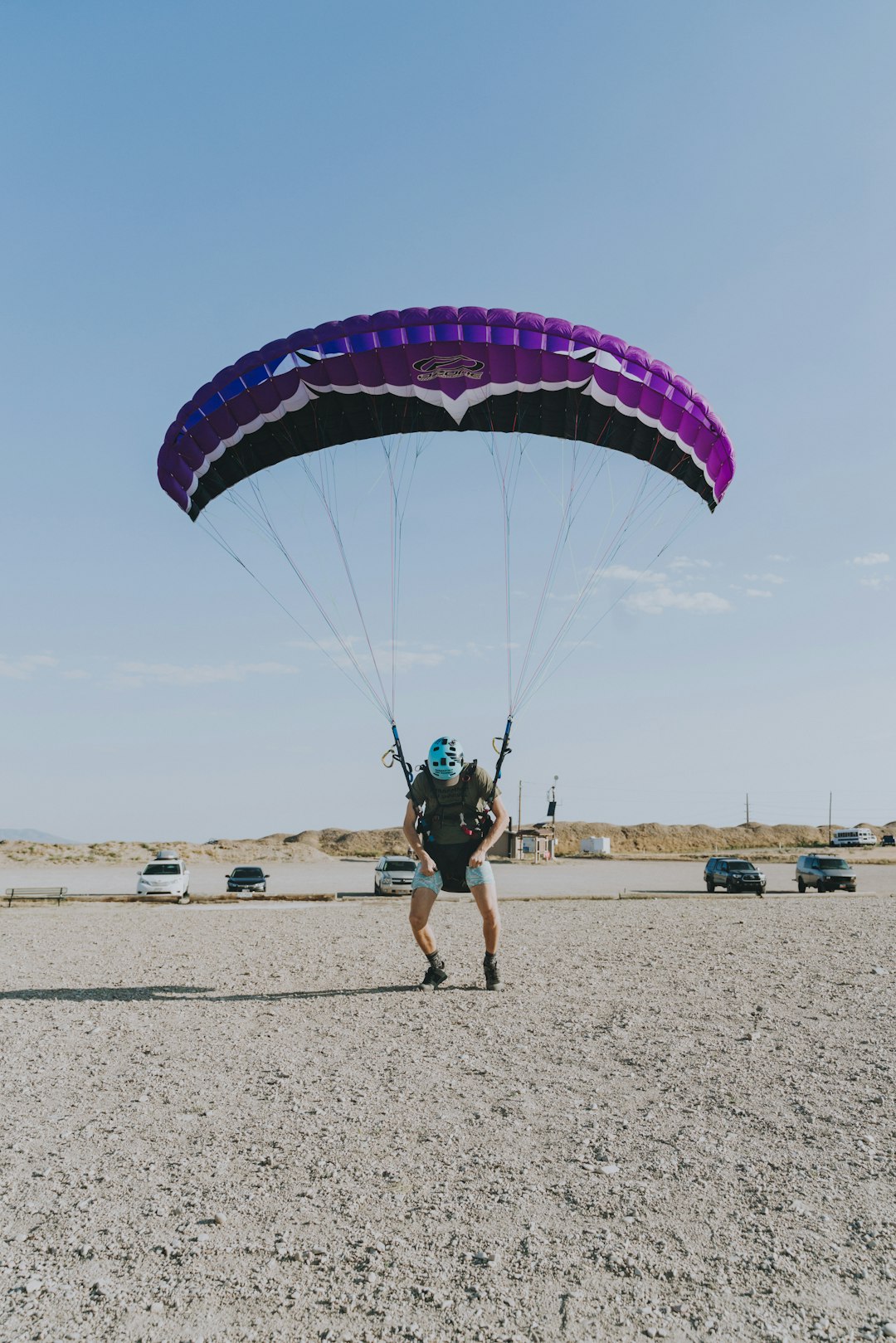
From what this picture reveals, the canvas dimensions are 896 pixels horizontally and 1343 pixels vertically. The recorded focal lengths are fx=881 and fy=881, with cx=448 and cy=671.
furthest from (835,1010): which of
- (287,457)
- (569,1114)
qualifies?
(287,457)

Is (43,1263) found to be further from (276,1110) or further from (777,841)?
(777,841)

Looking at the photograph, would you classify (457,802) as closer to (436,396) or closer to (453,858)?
(453,858)

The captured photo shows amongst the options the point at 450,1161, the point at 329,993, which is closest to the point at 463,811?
the point at 329,993

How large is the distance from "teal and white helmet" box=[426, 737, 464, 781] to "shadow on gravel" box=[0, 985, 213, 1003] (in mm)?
3089

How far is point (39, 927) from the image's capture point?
14.6m

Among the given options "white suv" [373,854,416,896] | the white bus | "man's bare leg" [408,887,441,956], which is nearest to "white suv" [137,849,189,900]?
"white suv" [373,854,416,896]

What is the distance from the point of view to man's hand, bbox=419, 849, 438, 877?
8.53 meters

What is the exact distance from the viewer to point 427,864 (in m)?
8.54

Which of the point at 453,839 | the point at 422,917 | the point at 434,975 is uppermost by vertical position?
the point at 453,839

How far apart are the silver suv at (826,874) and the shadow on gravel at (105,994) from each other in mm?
26760

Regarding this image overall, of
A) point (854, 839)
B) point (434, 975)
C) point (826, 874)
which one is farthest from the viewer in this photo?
point (854, 839)

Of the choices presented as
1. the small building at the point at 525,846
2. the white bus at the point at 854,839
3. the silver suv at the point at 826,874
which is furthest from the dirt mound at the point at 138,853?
the white bus at the point at 854,839

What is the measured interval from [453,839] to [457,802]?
0.37m

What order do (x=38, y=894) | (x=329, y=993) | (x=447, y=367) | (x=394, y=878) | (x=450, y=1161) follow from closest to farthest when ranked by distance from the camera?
(x=450, y=1161), (x=329, y=993), (x=447, y=367), (x=38, y=894), (x=394, y=878)
